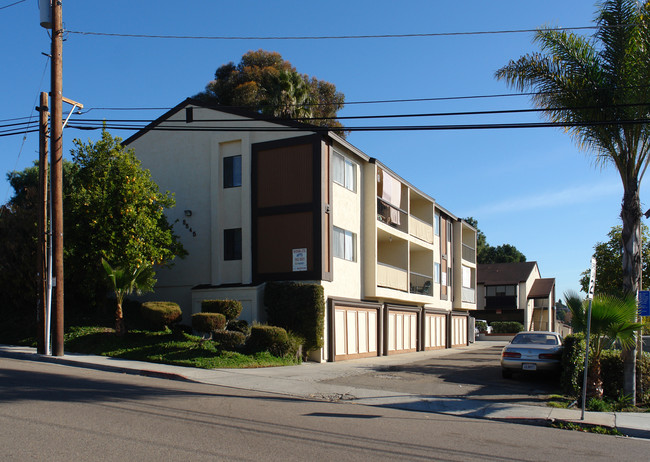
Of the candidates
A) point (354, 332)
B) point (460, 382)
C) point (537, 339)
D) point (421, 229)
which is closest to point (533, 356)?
point (537, 339)

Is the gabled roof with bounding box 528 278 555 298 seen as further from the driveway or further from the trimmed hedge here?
the trimmed hedge

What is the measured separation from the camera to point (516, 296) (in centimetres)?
6197

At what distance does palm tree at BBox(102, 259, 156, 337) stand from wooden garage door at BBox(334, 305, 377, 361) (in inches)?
274

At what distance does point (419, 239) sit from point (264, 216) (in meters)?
11.3

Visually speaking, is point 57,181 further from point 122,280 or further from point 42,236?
point 122,280

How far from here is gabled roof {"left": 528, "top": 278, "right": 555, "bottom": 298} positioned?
6494 cm

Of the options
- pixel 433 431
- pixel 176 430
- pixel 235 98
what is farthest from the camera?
pixel 235 98

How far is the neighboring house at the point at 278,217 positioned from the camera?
22.4 metres

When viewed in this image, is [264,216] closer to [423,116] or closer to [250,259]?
[250,259]

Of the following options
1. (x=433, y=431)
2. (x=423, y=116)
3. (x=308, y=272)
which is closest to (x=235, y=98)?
(x=308, y=272)

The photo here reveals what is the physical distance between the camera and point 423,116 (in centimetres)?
1545

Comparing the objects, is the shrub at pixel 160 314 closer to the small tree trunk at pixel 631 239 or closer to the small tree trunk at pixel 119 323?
the small tree trunk at pixel 119 323

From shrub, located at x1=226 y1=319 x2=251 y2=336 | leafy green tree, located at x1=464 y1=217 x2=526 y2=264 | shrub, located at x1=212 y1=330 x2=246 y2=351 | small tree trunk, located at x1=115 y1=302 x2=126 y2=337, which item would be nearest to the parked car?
shrub, located at x1=212 y1=330 x2=246 y2=351

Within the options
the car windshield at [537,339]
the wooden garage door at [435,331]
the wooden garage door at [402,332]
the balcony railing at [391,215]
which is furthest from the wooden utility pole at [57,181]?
the wooden garage door at [435,331]
